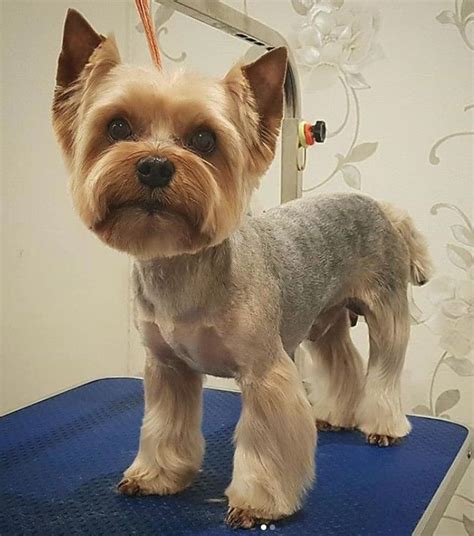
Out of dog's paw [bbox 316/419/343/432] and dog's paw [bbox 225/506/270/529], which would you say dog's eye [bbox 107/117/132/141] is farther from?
dog's paw [bbox 316/419/343/432]

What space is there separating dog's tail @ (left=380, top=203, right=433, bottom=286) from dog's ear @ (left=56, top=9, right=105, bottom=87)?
24.8 inches

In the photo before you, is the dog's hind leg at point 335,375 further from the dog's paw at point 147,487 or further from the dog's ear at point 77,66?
the dog's ear at point 77,66

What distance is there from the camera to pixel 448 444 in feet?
4.42

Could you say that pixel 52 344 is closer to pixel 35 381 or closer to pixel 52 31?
pixel 35 381

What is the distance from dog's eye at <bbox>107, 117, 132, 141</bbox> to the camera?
870mm

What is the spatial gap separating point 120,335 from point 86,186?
134cm

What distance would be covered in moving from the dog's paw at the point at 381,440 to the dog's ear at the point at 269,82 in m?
0.60

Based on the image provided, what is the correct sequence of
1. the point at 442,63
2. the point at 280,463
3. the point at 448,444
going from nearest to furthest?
the point at 280,463
the point at 448,444
the point at 442,63

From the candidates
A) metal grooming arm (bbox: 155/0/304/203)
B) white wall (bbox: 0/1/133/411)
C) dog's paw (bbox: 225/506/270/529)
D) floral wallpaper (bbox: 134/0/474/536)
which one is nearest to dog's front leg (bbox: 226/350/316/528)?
dog's paw (bbox: 225/506/270/529)

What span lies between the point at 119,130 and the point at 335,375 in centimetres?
72

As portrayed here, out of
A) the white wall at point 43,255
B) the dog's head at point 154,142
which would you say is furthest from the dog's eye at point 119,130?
the white wall at point 43,255

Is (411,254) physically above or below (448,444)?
above

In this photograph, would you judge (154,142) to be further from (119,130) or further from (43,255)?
(43,255)

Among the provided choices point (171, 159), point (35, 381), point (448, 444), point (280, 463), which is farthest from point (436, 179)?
point (35, 381)
